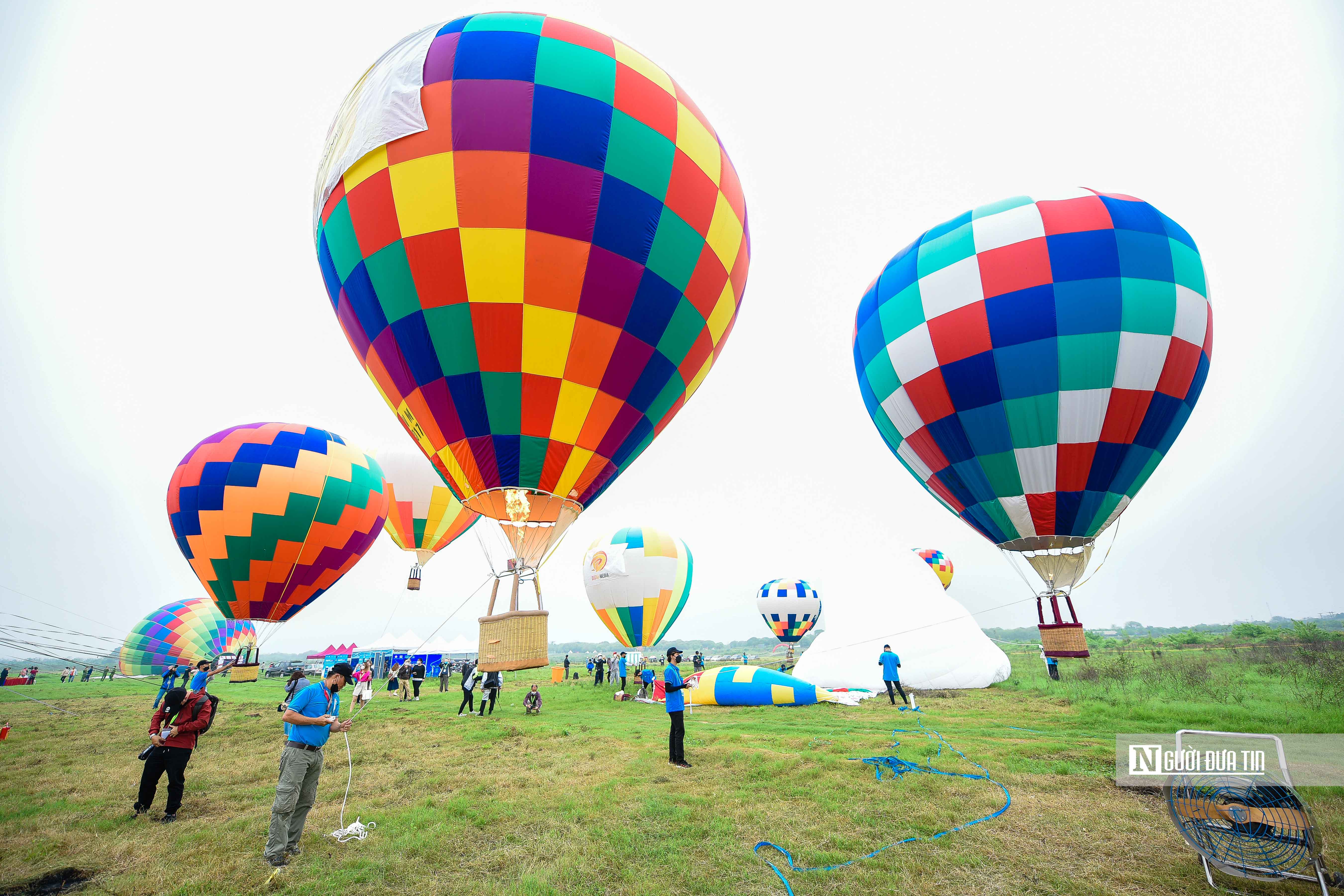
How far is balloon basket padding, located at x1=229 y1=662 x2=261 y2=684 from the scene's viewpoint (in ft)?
44.8

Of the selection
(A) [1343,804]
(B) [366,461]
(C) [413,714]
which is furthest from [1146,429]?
(B) [366,461]

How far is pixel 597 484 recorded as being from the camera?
7.39m

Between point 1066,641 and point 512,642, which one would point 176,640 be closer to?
point 512,642

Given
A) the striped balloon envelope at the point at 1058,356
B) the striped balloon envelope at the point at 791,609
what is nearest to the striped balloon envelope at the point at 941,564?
the striped balloon envelope at the point at 791,609

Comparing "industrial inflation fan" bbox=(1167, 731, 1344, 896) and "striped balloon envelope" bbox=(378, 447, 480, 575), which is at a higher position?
"striped balloon envelope" bbox=(378, 447, 480, 575)

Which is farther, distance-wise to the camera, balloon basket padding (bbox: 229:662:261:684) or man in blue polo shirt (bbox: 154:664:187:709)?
balloon basket padding (bbox: 229:662:261:684)

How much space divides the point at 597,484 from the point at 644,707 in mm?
7782

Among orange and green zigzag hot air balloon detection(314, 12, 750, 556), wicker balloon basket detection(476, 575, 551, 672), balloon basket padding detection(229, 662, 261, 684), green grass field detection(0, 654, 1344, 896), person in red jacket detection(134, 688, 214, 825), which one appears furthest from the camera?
balloon basket padding detection(229, 662, 261, 684)

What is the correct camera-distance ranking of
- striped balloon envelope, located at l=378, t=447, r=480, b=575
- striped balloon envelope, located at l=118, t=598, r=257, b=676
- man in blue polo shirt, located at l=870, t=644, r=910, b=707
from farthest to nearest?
striped balloon envelope, located at l=118, t=598, r=257, b=676 → striped balloon envelope, located at l=378, t=447, r=480, b=575 → man in blue polo shirt, located at l=870, t=644, r=910, b=707

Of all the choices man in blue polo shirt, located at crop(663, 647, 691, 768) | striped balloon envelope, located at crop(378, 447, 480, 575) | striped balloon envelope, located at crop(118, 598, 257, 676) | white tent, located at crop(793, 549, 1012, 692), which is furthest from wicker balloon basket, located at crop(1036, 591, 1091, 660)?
striped balloon envelope, located at crop(118, 598, 257, 676)

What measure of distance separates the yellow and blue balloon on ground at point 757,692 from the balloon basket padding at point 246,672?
36.0 feet

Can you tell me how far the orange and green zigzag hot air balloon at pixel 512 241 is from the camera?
632 cm

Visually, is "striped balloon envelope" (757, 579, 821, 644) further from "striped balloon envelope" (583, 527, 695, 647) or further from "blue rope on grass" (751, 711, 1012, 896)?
"blue rope on grass" (751, 711, 1012, 896)

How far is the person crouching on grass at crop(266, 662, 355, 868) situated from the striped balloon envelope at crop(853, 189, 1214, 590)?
10.9 m
